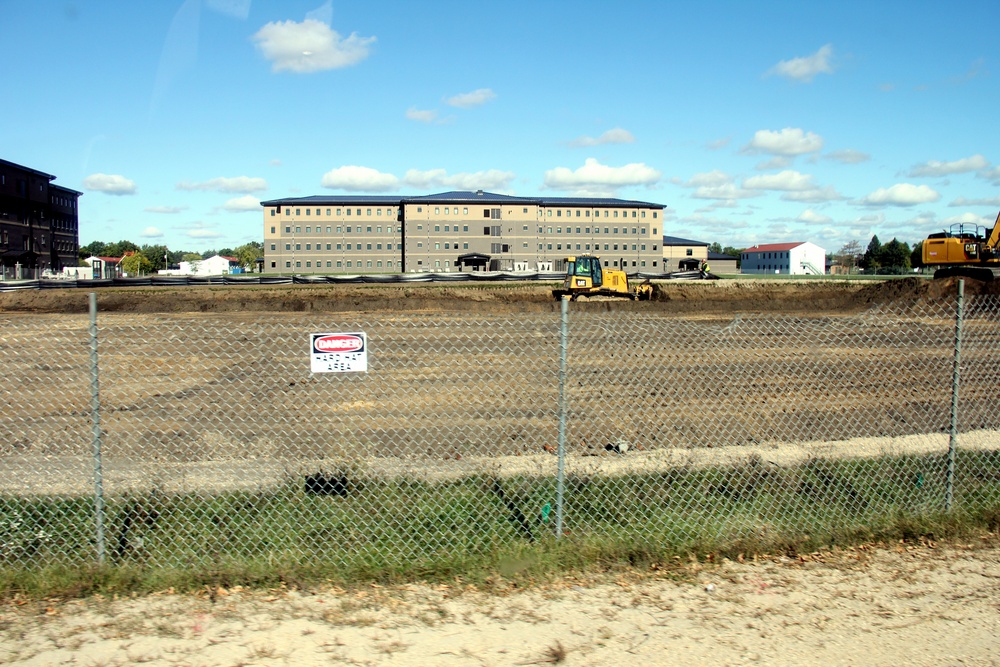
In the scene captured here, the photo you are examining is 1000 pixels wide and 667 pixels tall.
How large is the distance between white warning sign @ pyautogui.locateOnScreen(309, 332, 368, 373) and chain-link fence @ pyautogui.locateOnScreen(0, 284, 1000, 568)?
1.42 meters

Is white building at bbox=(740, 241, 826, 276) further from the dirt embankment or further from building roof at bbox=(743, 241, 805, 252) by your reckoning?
the dirt embankment

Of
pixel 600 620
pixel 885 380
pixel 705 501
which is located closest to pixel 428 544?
pixel 600 620

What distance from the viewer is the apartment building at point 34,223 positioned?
79500mm

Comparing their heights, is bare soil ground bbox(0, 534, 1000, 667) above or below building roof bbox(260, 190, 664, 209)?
below

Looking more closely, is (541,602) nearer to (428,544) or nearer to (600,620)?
(600,620)

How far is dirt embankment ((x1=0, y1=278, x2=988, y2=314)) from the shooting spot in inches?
1463

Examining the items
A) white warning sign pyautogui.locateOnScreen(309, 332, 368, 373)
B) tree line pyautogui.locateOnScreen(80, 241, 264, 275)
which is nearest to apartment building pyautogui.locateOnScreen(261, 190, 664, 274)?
tree line pyautogui.locateOnScreen(80, 241, 264, 275)

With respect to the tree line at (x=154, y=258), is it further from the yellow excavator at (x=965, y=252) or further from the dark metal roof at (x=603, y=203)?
the yellow excavator at (x=965, y=252)

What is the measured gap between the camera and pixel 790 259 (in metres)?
121

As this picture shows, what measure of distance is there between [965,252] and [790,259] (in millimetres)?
85676

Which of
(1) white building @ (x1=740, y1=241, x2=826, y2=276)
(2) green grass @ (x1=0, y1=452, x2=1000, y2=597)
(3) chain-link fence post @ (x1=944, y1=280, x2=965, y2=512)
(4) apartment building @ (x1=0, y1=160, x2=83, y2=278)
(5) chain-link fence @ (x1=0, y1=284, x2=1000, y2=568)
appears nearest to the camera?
(2) green grass @ (x1=0, y1=452, x2=1000, y2=597)

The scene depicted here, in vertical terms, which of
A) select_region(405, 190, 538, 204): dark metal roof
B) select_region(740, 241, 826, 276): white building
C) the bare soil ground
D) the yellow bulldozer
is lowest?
the bare soil ground

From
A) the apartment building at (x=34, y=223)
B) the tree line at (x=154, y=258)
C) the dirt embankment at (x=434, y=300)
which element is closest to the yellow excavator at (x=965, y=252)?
the dirt embankment at (x=434, y=300)

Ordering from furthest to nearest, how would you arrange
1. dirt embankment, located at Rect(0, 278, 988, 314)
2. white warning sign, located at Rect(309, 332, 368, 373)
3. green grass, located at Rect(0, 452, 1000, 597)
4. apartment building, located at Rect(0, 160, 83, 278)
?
apartment building, located at Rect(0, 160, 83, 278) → dirt embankment, located at Rect(0, 278, 988, 314) → white warning sign, located at Rect(309, 332, 368, 373) → green grass, located at Rect(0, 452, 1000, 597)
